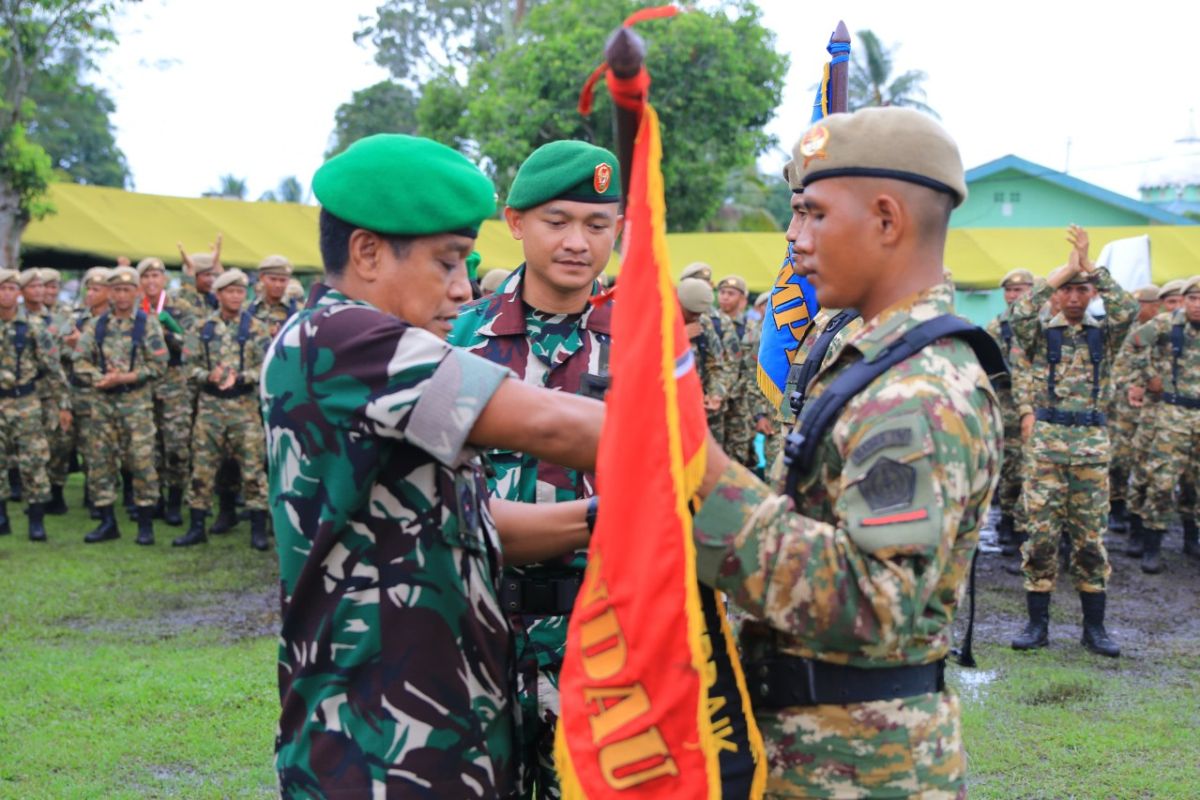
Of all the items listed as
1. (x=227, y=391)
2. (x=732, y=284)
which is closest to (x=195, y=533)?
(x=227, y=391)

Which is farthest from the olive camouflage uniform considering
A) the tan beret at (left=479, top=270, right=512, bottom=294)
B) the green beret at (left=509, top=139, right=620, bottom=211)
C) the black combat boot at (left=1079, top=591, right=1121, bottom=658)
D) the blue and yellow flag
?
the tan beret at (left=479, top=270, right=512, bottom=294)

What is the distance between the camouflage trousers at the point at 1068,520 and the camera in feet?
25.4

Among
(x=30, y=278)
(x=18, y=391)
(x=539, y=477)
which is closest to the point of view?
(x=539, y=477)

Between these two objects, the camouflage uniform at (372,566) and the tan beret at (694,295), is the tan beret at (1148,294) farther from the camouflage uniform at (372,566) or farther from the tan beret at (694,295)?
the camouflage uniform at (372,566)

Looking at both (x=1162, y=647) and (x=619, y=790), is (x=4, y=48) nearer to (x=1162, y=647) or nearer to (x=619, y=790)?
(x=1162, y=647)

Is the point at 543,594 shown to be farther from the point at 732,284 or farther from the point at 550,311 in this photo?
the point at 732,284

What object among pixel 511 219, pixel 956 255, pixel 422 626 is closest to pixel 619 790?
pixel 422 626

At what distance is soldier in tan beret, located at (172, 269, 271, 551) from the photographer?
11.2 meters

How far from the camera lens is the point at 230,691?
6.60 m

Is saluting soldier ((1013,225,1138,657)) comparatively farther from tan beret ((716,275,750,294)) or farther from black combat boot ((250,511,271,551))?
black combat boot ((250,511,271,551))

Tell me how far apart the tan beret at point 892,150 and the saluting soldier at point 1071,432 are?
5986 millimetres

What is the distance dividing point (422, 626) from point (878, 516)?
89 centimetres

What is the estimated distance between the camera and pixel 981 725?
612 cm

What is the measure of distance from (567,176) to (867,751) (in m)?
1.85
